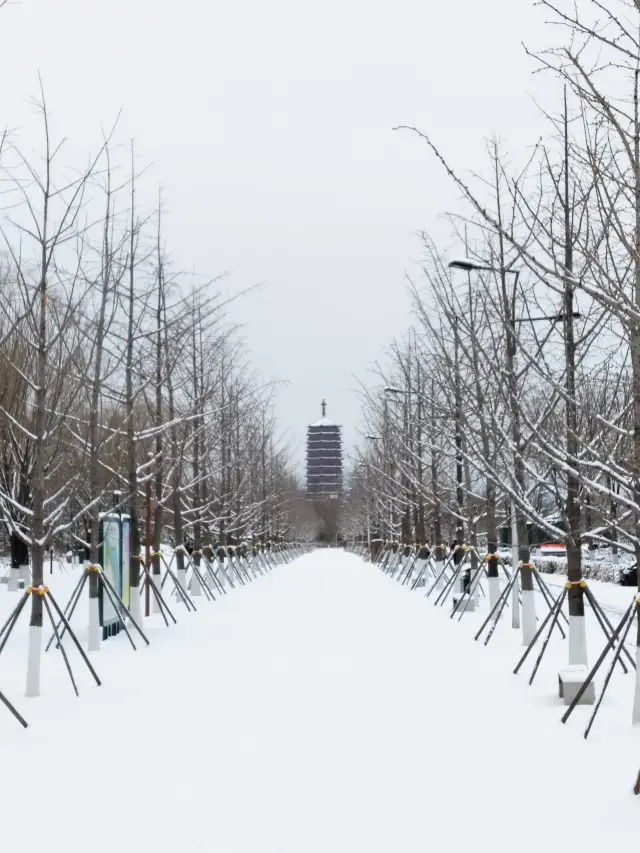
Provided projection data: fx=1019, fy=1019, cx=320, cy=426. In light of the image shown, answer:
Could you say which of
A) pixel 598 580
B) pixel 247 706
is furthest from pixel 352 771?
pixel 598 580

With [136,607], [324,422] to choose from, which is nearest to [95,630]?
[136,607]

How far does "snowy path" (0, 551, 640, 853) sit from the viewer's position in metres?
5.64

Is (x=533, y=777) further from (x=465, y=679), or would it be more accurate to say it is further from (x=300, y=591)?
(x=300, y=591)

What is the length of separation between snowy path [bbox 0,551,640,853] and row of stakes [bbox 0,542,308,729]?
2.26ft

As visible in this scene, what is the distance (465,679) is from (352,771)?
A: 4.75 m

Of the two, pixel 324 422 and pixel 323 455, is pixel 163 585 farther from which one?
pixel 324 422

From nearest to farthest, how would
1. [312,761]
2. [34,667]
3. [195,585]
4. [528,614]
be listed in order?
[312,761], [34,667], [528,614], [195,585]

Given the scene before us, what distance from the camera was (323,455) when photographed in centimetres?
18025

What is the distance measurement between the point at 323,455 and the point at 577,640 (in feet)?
557

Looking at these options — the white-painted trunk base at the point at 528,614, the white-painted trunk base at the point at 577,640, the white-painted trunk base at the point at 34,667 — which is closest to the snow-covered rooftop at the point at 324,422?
the white-painted trunk base at the point at 528,614

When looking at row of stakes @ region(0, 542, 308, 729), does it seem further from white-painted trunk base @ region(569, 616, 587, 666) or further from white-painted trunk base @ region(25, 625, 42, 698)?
white-painted trunk base @ region(569, 616, 587, 666)

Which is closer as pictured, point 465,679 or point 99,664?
point 465,679

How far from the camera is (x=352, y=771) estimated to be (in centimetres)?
704

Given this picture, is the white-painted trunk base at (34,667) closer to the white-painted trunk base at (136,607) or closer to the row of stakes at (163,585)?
the row of stakes at (163,585)
